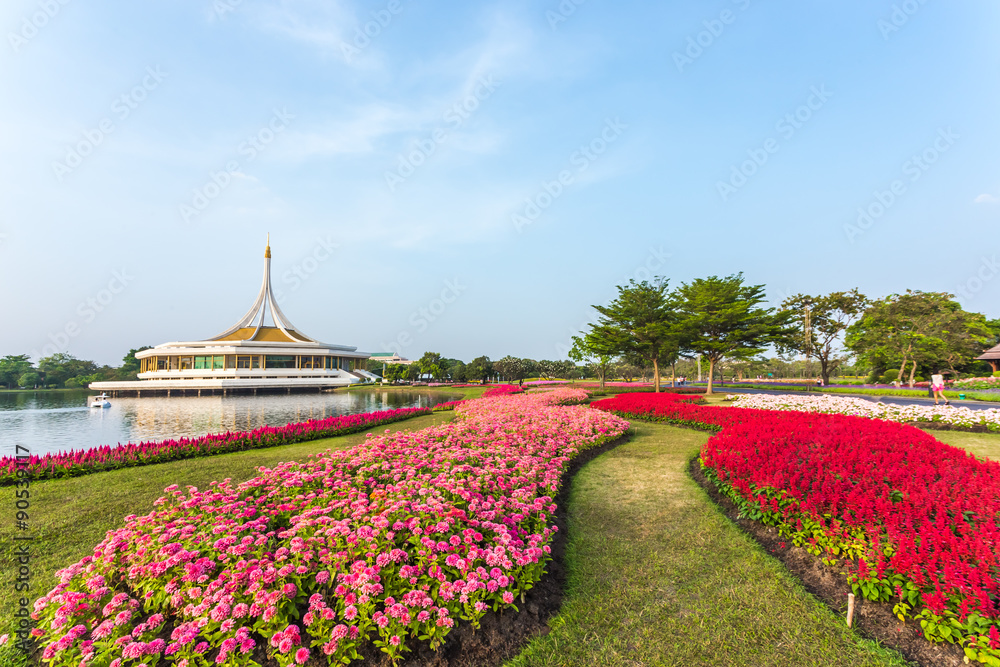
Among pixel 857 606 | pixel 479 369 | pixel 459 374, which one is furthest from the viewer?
pixel 459 374

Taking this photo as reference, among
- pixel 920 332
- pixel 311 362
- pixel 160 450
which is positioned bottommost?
pixel 160 450

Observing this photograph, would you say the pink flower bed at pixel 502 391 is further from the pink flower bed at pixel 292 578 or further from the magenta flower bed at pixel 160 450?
the pink flower bed at pixel 292 578

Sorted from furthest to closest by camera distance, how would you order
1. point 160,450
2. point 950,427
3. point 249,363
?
point 249,363 → point 950,427 → point 160,450

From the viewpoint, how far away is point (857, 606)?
122 inches

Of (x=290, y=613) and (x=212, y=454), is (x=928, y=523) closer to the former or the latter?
(x=290, y=613)

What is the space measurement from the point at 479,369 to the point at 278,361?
1012 inches

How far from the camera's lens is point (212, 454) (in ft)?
29.3

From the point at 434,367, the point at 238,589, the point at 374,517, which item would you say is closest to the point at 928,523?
the point at 374,517

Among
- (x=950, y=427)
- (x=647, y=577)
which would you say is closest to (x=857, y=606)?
(x=647, y=577)

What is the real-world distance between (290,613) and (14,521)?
4.98m

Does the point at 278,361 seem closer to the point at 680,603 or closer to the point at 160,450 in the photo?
the point at 160,450

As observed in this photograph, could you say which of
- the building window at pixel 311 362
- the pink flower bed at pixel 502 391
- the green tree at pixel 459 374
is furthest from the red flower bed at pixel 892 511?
the building window at pixel 311 362

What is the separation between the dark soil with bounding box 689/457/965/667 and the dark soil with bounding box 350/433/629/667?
7.06 ft

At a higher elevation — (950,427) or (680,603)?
(950,427)
